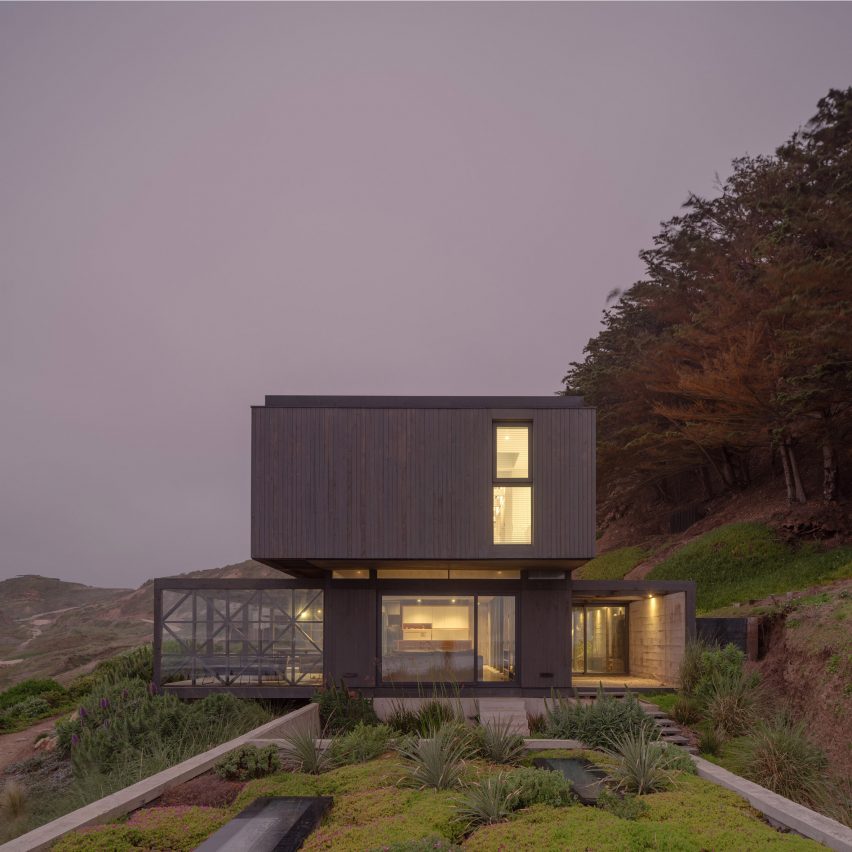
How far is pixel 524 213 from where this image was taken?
149500mm

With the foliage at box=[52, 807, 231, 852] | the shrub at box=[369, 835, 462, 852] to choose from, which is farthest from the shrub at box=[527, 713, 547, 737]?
the foliage at box=[52, 807, 231, 852]

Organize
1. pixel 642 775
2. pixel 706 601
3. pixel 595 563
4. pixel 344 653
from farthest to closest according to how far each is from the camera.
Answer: pixel 595 563
pixel 706 601
pixel 344 653
pixel 642 775

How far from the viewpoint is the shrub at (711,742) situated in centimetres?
970

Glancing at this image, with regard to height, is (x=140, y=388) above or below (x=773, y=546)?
above

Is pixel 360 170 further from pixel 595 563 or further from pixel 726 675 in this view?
pixel 726 675

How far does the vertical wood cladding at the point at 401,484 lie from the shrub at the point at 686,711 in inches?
114

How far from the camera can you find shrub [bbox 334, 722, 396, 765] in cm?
783

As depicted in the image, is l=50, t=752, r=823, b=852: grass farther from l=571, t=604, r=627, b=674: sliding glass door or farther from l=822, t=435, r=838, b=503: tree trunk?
l=822, t=435, r=838, b=503: tree trunk

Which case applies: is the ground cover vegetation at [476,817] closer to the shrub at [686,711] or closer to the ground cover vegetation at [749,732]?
the ground cover vegetation at [749,732]

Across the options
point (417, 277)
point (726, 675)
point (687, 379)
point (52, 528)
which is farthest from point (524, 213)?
point (726, 675)

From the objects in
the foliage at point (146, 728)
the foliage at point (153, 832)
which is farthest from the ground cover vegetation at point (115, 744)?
the foliage at point (153, 832)

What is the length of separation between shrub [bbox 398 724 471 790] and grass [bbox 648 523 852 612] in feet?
38.1

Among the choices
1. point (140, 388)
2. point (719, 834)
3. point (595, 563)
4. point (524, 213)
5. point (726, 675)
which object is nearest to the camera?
point (719, 834)

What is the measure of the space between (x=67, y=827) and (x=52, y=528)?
168619 mm
